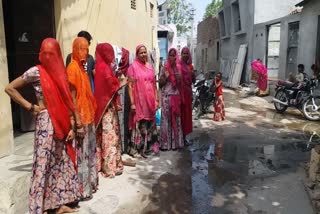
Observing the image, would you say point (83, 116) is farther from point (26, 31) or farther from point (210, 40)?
point (210, 40)

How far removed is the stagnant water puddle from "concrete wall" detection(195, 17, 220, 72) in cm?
1925

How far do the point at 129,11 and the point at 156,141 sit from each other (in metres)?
5.09

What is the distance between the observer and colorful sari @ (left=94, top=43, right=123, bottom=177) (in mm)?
4305

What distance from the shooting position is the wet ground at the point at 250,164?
382 cm

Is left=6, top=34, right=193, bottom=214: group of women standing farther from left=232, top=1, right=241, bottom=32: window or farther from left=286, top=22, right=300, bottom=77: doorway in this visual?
left=232, top=1, right=241, bottom=32: window

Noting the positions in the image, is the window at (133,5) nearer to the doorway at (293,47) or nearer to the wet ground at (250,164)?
the wet ground at (250,164)

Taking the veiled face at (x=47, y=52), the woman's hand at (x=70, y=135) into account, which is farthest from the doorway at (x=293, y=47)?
the veiled face at (x=47, y=52)

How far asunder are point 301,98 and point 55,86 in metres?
8.03

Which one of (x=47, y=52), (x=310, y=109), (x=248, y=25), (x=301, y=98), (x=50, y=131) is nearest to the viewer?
(x=47, y=52)

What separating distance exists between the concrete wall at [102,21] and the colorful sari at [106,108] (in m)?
1.76

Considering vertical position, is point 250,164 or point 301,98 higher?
point 301,98

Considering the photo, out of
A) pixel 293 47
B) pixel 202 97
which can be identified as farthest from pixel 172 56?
pixel 293 47

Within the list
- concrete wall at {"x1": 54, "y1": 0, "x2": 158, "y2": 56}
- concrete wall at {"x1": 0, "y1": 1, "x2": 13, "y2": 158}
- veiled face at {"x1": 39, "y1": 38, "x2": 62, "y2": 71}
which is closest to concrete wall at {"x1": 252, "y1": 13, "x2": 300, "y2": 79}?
concrete wall at {"x1": 54, "y1": 0, "x2": 158, "y2": 56}

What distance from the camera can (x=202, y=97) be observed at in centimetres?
941
